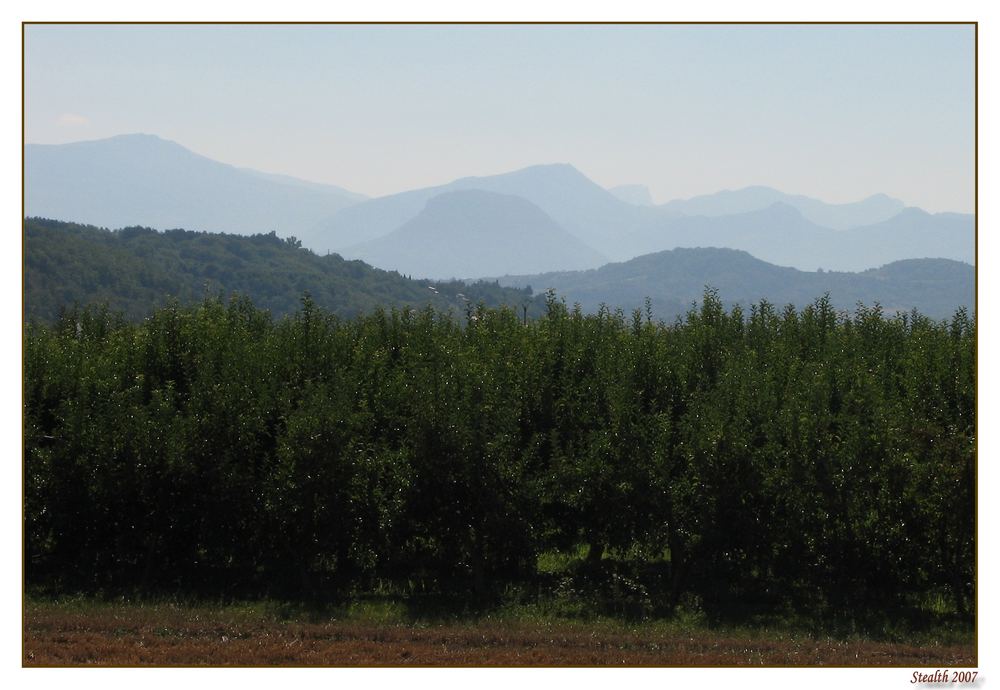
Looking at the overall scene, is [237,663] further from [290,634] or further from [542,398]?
[542,398]

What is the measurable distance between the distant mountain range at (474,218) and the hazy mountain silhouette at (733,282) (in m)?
2.20

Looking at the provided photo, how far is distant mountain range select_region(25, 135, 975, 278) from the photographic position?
34219 mm

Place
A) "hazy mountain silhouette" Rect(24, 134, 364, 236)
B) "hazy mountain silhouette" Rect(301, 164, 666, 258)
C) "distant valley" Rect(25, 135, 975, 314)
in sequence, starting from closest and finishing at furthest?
1. "hazy mountain silhouette" Rect(24, 134, 364, 236)
2. "distant valley" Rect(25, 135, 975, 314)
3. "hazy mountain silhouette" Rect(301, 164, 666, 258)

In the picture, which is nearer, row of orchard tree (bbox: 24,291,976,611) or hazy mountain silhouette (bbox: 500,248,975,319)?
row of orchard tree (bbox: 24,291,976,611)

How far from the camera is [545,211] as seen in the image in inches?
3546

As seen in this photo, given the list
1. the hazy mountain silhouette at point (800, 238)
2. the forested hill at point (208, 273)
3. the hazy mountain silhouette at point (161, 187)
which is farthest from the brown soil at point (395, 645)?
the forested hill at point (208, 273)

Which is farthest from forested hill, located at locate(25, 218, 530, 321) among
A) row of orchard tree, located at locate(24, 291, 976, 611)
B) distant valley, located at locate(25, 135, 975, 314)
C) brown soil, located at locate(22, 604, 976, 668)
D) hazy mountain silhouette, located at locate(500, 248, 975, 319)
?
brown soil, located at locate(22, 604, 976, 668)

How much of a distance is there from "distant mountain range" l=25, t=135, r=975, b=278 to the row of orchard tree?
3.51 meters

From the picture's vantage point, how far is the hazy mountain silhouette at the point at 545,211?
7044 cm

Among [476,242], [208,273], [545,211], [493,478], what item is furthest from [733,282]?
[493,478]

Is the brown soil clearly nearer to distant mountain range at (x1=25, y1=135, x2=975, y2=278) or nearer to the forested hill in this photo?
distant mountain range at (x1=25, y1=135, x2=975, y2=278)

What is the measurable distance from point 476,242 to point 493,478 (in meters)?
112

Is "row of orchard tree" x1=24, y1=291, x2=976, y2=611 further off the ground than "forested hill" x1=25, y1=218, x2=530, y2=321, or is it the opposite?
"forested hill" x1=25, y1=218, x2=530, y2=321

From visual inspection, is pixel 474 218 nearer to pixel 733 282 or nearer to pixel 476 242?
pixel 476 242
